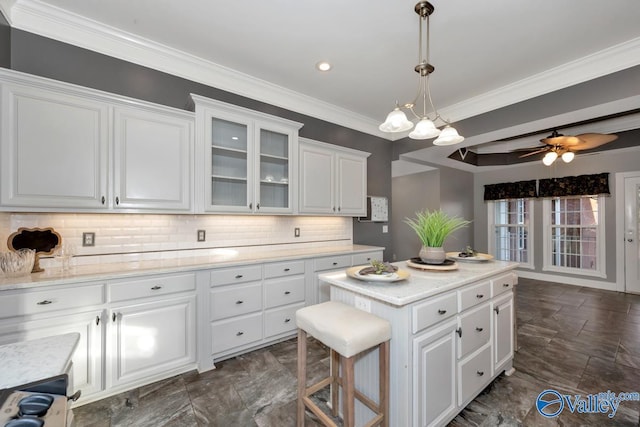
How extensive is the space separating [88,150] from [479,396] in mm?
3465

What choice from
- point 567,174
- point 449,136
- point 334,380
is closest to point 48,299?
point 334,380

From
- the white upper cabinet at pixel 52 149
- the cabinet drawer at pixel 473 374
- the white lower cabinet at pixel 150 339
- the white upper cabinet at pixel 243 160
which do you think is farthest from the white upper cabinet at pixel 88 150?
the cabinet drawer at pixel 473 374

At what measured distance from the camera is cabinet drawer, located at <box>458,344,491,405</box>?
1.75 m

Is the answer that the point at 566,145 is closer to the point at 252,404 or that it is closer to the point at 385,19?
the point at 385,19

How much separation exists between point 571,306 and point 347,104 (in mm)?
4422

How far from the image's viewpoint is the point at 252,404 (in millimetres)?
1953

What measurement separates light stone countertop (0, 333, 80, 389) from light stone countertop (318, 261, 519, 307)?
4.19 ft

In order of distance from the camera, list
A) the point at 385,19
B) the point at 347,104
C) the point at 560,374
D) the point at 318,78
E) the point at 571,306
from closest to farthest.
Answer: the point at 385,19 < the point at 560,374 < the point at 318,78 < the point at 347,104 < the point at 571,306

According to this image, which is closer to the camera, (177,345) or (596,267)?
(177,345)

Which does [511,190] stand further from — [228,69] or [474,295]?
[228,69]

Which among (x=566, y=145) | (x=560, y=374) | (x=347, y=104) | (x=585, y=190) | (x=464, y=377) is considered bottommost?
(x=560, y=374)

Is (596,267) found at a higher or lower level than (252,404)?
higher

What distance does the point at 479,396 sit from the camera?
205 centimetres

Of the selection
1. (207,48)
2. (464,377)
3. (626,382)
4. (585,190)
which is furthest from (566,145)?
(207,48)
